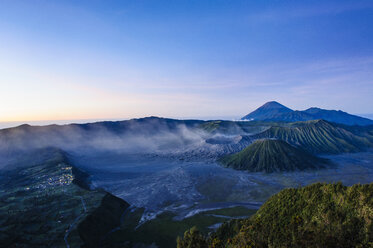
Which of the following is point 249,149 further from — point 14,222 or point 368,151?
point 14,222

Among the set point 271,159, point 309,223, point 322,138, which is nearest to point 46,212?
point 309,223

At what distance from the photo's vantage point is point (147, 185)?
58250 millimetres

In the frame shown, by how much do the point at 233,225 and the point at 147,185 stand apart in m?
37.1

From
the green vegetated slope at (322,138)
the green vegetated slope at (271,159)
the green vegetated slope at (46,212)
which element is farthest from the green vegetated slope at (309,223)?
the green vegetated slope at (322,138)

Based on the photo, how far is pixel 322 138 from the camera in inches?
4456

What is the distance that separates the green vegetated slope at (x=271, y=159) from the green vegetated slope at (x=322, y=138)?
1261 inches

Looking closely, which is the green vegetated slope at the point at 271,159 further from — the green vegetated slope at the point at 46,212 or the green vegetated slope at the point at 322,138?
the green vegetated slope at the point at 46,212

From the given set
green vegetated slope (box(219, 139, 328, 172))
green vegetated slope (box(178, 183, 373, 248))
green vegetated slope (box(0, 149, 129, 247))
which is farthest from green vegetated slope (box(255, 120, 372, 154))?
green vegetated slope (box(0, 149, 129, 247))

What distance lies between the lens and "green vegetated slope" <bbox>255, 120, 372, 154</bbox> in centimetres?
10400

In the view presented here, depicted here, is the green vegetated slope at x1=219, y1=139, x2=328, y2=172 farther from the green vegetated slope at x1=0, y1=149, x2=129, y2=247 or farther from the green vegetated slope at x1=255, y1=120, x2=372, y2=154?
the green vegetated slope at x1=0, y1=149, x2=129, y2=247

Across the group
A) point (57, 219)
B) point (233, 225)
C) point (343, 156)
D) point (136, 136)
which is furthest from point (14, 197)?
point (136, 136)

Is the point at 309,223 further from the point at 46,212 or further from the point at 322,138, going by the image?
the point at 322,138

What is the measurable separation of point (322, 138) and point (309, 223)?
119 m

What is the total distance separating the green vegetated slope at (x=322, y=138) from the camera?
341 feet
